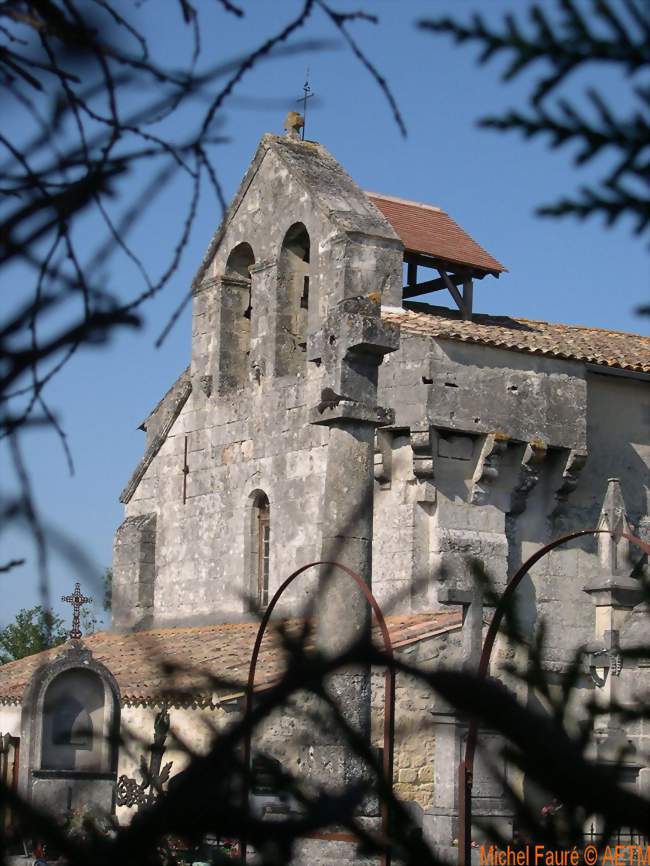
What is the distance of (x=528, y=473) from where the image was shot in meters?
17.2

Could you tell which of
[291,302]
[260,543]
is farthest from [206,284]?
[260,543]

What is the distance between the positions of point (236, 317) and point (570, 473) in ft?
18.6

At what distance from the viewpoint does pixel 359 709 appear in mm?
12102

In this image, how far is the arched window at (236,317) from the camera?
2045 cm

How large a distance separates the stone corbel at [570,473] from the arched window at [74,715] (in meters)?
5.86

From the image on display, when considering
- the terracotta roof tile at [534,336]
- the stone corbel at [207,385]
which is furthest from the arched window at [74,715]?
the stone corbel at [207,385]

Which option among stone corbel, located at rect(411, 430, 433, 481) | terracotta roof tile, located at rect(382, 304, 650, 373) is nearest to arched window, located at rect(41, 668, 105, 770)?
stone corbel, located at rect(411, 430, 433, 481)

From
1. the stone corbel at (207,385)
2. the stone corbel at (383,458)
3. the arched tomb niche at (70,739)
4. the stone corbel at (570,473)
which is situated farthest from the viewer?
the stone corbel at (207,385)

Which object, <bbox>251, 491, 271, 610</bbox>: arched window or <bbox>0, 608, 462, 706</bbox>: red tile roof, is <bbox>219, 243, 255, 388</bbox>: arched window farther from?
<bbox>0, 608, 462, 706</bbox>: red tile roof

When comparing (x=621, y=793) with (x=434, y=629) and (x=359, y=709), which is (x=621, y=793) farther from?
(x=434, y=629)

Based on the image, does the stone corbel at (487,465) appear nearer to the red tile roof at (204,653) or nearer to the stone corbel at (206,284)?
the red tile roof at (204,653)

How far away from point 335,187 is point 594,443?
4599 mm

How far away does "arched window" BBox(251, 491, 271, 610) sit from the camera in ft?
62.7

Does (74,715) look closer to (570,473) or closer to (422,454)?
(422,454)
